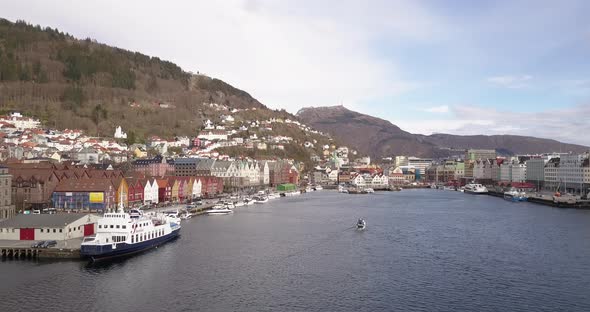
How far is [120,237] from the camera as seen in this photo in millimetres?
21328

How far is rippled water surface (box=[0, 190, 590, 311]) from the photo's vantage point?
15.4m

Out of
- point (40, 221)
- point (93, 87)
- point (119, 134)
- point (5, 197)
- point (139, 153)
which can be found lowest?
point (40, 221)

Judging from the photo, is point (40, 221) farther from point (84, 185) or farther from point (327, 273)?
point (327, 273)

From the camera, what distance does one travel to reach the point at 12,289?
16.1 metres

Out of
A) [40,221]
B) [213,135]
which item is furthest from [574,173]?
[213,135]

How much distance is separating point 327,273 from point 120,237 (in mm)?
8315

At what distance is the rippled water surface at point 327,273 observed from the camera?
15.4 m

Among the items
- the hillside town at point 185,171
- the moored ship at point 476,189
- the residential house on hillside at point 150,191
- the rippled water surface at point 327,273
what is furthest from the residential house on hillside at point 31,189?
the moored ship at point 476,189

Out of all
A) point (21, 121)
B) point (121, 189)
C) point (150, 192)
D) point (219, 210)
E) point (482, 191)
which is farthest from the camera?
point (21, 121)

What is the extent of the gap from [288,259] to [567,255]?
11.3 meters

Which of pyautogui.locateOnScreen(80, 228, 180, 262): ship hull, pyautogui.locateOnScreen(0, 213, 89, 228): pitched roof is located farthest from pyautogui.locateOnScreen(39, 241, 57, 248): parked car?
pyautogui.locateOnScreen(80, 228, 180, 262): ship hull

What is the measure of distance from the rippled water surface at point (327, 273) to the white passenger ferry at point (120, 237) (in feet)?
1.73

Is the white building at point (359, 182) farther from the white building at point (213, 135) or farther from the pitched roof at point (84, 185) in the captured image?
the pitched roof at point (84, 185)

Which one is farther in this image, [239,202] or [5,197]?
[239,202]
